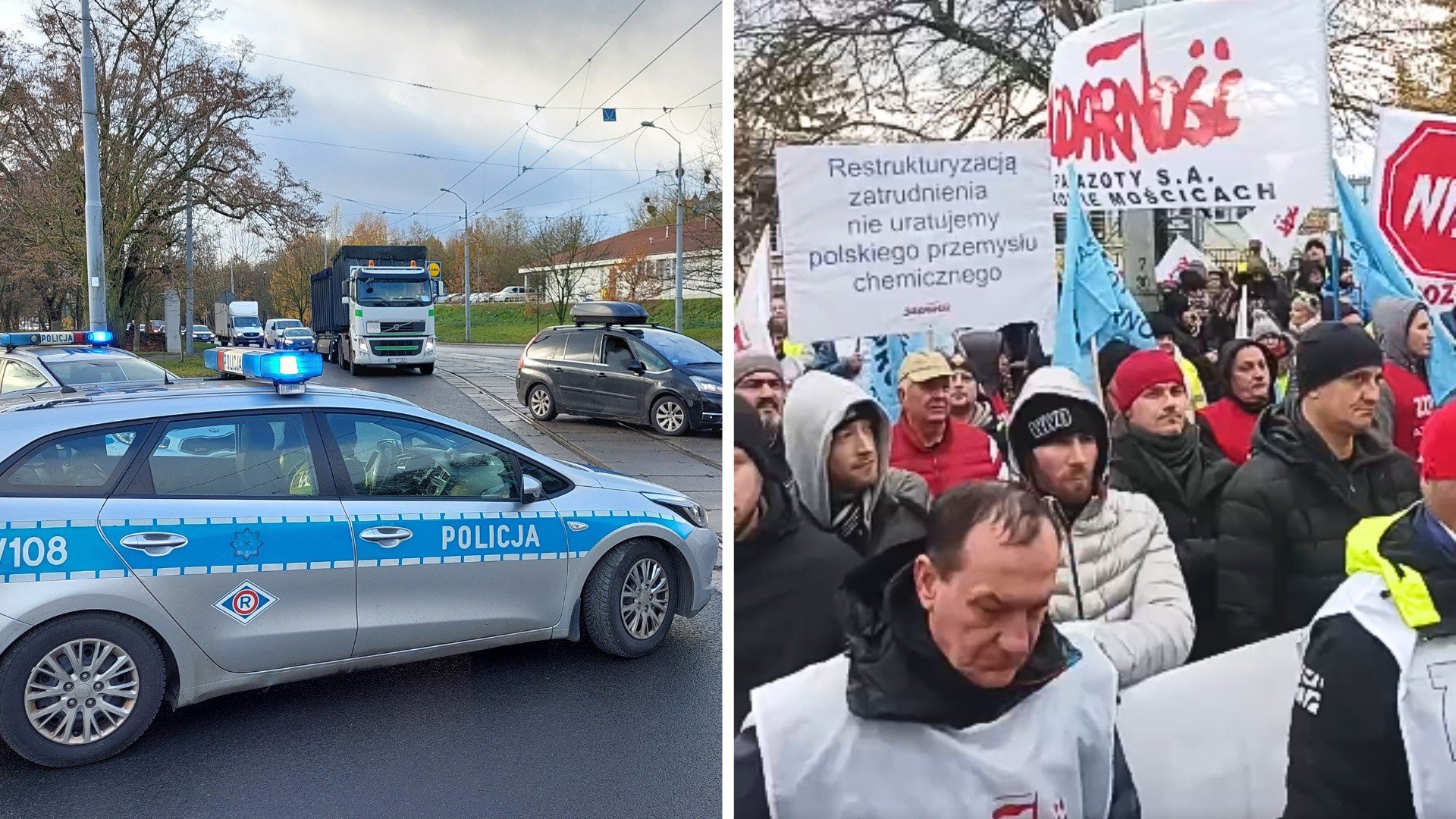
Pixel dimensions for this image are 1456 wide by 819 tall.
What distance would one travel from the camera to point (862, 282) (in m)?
2.62

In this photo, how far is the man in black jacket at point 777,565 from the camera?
2639 mm

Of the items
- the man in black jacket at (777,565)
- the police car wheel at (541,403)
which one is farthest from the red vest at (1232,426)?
the police car wheel at (541,403)

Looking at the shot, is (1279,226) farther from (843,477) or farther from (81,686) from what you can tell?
(81,686)

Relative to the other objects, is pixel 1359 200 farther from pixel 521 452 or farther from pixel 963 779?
pixel 521 452

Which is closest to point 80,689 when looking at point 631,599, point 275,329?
point 631,599

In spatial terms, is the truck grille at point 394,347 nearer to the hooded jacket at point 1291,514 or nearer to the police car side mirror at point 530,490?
the police car side mirror at point 530,490

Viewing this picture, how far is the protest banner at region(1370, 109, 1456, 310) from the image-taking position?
2.88 metres

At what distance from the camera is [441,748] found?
446 centimetres

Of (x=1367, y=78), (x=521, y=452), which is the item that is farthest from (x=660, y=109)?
(x=1367, y=78)

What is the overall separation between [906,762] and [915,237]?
4.11 feet

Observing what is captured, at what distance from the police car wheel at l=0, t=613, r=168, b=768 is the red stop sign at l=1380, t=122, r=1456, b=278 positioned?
4494 millimetres

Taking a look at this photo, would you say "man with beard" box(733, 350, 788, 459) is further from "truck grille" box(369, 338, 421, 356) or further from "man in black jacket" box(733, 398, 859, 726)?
"truck grille" box(369, 338, 421, 356)

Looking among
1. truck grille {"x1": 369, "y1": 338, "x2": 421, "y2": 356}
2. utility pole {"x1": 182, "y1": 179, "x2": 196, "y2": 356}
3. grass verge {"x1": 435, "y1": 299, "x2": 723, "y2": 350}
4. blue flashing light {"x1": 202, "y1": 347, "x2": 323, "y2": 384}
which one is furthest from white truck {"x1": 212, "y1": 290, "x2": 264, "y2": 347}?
blue flashing light {"x1": 202, "y1": 347, "x2": 323, "y2": 384}

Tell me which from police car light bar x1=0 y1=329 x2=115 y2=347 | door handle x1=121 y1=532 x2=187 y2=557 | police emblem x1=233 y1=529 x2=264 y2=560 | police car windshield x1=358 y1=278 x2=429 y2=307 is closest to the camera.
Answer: door handle x1=121 y1=532 x2=187 y2=557
